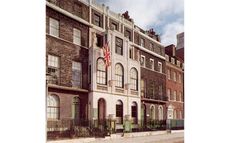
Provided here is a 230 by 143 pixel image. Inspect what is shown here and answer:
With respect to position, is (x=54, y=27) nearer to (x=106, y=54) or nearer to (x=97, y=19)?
(x=97, y=19)

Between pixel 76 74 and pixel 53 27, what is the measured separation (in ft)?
1.69

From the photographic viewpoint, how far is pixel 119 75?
423cm

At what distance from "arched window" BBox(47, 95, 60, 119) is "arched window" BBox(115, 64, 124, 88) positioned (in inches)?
25.0

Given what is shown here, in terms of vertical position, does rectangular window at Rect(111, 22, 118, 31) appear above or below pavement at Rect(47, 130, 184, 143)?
above

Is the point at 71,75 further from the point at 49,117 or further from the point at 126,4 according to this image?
the point at 126,4

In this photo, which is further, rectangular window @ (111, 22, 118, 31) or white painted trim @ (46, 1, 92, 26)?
rectangular window @ (111, 22, 118, 31)

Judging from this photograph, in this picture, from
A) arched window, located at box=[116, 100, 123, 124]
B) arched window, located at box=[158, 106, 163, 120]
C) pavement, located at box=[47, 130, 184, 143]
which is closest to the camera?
pavement, located at box=[47, 130, 184, 143]

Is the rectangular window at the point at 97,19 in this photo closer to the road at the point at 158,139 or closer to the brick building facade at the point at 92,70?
the brick building facade at the point at 92,70

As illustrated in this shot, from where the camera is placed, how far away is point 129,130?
4.20 metres

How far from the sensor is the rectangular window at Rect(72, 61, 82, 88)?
163 inches

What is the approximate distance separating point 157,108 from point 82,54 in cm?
96

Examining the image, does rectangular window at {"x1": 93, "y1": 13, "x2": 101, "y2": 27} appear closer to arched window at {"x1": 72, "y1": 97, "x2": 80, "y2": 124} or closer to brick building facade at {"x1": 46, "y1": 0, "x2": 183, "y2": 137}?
brick building facade at {"x1": 46, "y1": 0, "x2": 183, "y2": 137}

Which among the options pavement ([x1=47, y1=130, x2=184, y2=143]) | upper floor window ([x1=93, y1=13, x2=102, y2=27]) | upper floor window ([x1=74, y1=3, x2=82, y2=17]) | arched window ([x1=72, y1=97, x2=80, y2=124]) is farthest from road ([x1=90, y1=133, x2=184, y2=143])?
upper floor window ([x1=74, y1=3, x2=82, y2=17])
